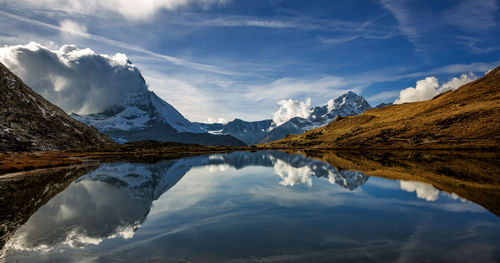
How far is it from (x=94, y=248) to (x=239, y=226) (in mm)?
8847

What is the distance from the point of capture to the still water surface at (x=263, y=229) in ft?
41.5

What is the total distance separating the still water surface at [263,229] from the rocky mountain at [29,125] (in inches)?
5601

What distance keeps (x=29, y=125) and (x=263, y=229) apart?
189 m

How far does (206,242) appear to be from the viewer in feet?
47.5

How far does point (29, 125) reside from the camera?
14862 cm

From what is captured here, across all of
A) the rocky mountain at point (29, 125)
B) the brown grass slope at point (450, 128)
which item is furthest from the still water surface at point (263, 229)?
the rocky mountain at point (29, 125)

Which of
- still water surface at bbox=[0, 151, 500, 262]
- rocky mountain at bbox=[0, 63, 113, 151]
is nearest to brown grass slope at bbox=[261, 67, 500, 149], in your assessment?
still water surface at bbox=[0, 151, 500, 262]

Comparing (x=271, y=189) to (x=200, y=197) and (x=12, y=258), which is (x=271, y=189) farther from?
(x=12, y=258)

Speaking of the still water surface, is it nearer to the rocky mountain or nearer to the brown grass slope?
the brown grass slope

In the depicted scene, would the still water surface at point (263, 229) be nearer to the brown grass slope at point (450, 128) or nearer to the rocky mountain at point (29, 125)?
the brown grass slope at point (450, 128)

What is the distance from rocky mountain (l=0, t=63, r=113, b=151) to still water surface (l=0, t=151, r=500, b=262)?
467ft

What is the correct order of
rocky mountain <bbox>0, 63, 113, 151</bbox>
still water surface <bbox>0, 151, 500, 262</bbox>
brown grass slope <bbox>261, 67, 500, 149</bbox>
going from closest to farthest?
still water surface <bbox>0, 151, 500, 262</bbox>
brown grass slope <bbox>261, 67, 500, 149</bbox>
rocky mountain <bbox>0, 63, 113, 151</bbox>

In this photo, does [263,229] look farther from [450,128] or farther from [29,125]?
[29,125]

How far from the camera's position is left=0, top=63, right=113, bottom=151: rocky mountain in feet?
429
